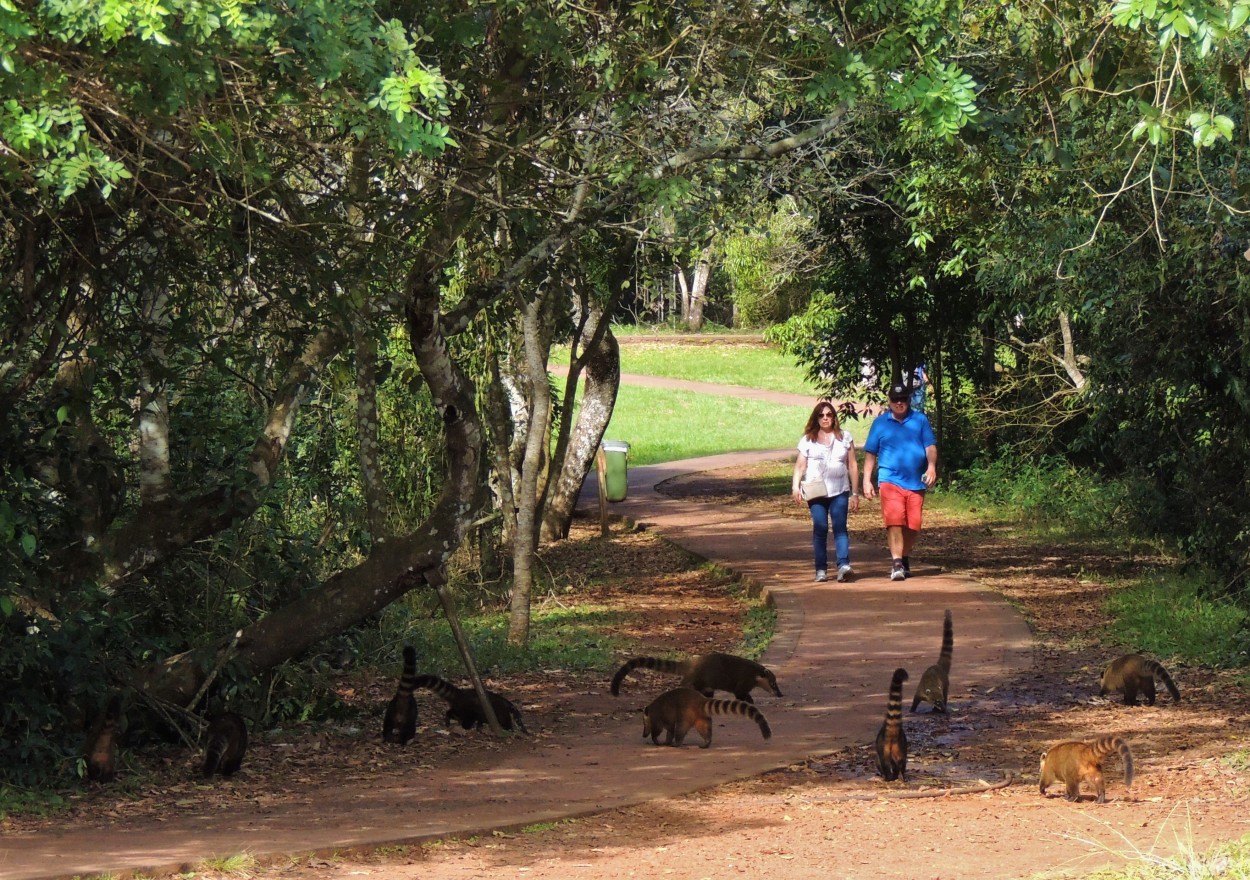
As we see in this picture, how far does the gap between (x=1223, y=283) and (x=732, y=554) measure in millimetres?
8664

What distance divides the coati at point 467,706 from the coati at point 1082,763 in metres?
3.33

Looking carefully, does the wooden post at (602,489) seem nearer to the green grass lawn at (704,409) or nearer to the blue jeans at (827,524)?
the blue jeans at (827,524)

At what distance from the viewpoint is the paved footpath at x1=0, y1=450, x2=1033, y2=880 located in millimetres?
7086

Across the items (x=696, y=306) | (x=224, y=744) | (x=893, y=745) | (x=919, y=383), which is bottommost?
(x=893, y=745)

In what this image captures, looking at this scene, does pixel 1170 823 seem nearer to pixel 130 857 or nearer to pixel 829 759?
pixel 829 759

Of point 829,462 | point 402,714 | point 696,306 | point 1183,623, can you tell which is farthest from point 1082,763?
point 696,306

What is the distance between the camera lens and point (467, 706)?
9656 millimetres

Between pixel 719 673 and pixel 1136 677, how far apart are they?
2.57 m

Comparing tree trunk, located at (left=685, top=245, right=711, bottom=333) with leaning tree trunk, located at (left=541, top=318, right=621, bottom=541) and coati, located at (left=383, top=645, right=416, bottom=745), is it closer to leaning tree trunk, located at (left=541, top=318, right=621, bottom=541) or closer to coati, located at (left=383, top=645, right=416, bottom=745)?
leaning tree trunk, located at (left=541, top=318, right=621, bottom=541)

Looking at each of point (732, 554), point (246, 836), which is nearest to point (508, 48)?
point (246, 836)

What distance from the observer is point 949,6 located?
802 cm

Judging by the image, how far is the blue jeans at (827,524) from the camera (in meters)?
15.3

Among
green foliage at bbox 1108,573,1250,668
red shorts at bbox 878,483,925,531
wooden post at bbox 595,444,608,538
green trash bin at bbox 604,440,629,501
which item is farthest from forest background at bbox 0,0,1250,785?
green trash bin at bbox 604,440,629,501

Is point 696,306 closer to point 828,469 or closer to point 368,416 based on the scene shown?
point 828,469
